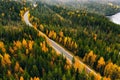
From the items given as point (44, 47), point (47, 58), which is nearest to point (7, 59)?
point (47, 58)

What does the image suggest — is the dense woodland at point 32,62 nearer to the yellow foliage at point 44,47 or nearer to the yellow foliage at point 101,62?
the yellow foliage at point 44,47

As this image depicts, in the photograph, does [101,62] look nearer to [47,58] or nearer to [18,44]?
[47,58]

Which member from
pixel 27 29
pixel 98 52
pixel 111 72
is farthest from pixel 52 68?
pixel 27 29

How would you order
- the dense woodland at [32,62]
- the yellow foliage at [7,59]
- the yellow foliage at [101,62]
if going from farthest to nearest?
the yellow foliage at [101,62]
the yellow foliage at [7,59]
the dense woodland at [32,62]

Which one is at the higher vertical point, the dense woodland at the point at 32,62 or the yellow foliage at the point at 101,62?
the dense woodland at the point at 32,62

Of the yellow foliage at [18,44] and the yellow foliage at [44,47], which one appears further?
the yellow foliage at [18,44]

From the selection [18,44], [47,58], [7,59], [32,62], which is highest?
[32,62]

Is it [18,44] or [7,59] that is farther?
[18,44]

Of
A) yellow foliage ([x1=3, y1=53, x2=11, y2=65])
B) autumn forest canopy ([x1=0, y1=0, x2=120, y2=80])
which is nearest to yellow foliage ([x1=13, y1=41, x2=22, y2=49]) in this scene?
autumn forest canopy ([x1=0, y1=0, x2=120, y2=80])

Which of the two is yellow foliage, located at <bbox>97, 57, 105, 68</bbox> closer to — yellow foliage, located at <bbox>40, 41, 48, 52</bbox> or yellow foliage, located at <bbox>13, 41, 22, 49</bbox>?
yellow foliage, located at <bbox>40, 41, 48, 52</bbox>

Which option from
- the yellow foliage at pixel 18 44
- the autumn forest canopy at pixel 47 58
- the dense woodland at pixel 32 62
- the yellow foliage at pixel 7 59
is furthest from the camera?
the yellow foliage at pixel 18 44

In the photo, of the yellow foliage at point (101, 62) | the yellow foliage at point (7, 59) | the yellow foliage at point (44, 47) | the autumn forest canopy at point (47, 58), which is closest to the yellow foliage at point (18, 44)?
the autumn forest canopy at point (47, 58)
